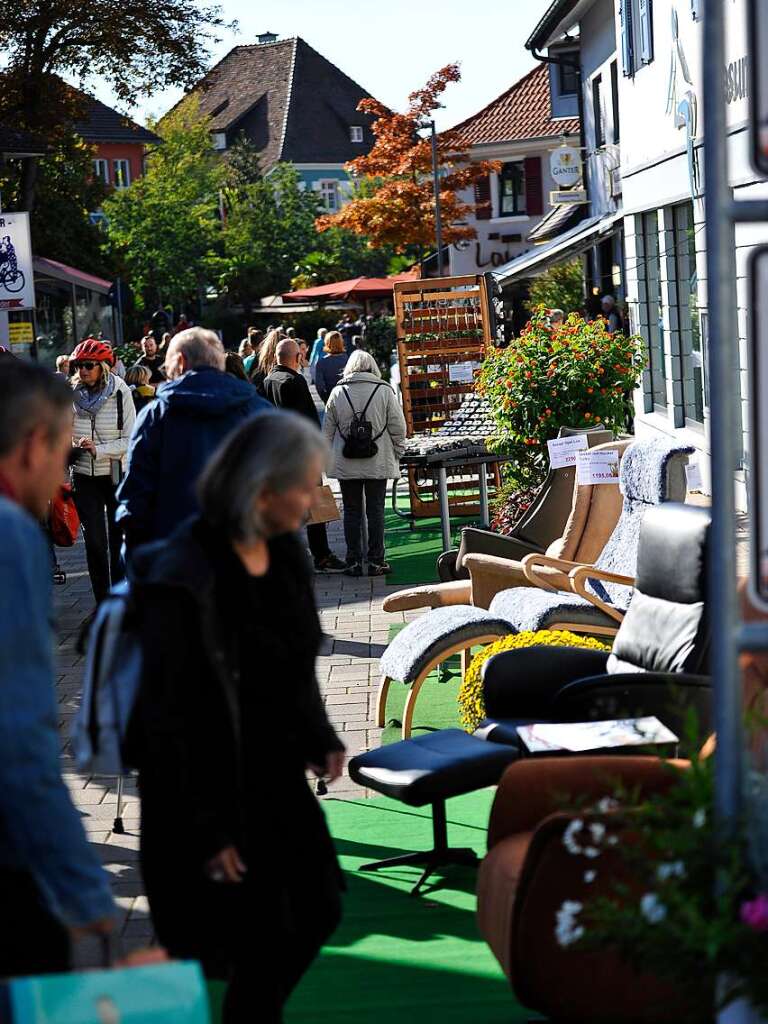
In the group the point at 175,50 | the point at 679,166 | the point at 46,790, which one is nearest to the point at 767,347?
the point at 46,790

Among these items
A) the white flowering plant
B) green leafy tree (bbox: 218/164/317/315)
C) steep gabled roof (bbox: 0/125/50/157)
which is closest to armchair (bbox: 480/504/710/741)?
the white flowering plant

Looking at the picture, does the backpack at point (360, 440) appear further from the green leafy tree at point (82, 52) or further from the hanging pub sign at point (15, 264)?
the green leafy tree at point (82, 52)

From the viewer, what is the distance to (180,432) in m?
6.31

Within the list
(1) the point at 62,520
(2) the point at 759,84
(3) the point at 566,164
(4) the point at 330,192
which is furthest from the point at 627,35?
(4) the point at 330,192

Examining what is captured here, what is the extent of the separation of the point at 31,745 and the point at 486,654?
454cm

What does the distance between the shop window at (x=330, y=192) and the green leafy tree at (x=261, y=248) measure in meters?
22.0

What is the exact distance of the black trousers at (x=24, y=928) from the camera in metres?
2.82

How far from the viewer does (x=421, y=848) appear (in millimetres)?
6020

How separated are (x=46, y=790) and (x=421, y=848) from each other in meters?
3.51

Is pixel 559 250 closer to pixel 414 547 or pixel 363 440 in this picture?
pixel 414 547

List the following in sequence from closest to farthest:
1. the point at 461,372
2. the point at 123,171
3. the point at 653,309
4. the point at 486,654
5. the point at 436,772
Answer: the point at 436,772
the point at 486,654
the point at 461,372
the point at 653,309
the point at 123,171

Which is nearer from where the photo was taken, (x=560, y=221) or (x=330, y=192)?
(x=560, y=221)

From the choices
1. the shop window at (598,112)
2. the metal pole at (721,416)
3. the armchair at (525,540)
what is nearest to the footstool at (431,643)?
the armchair at (525,540)

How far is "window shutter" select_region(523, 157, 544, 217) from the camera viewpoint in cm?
4838
